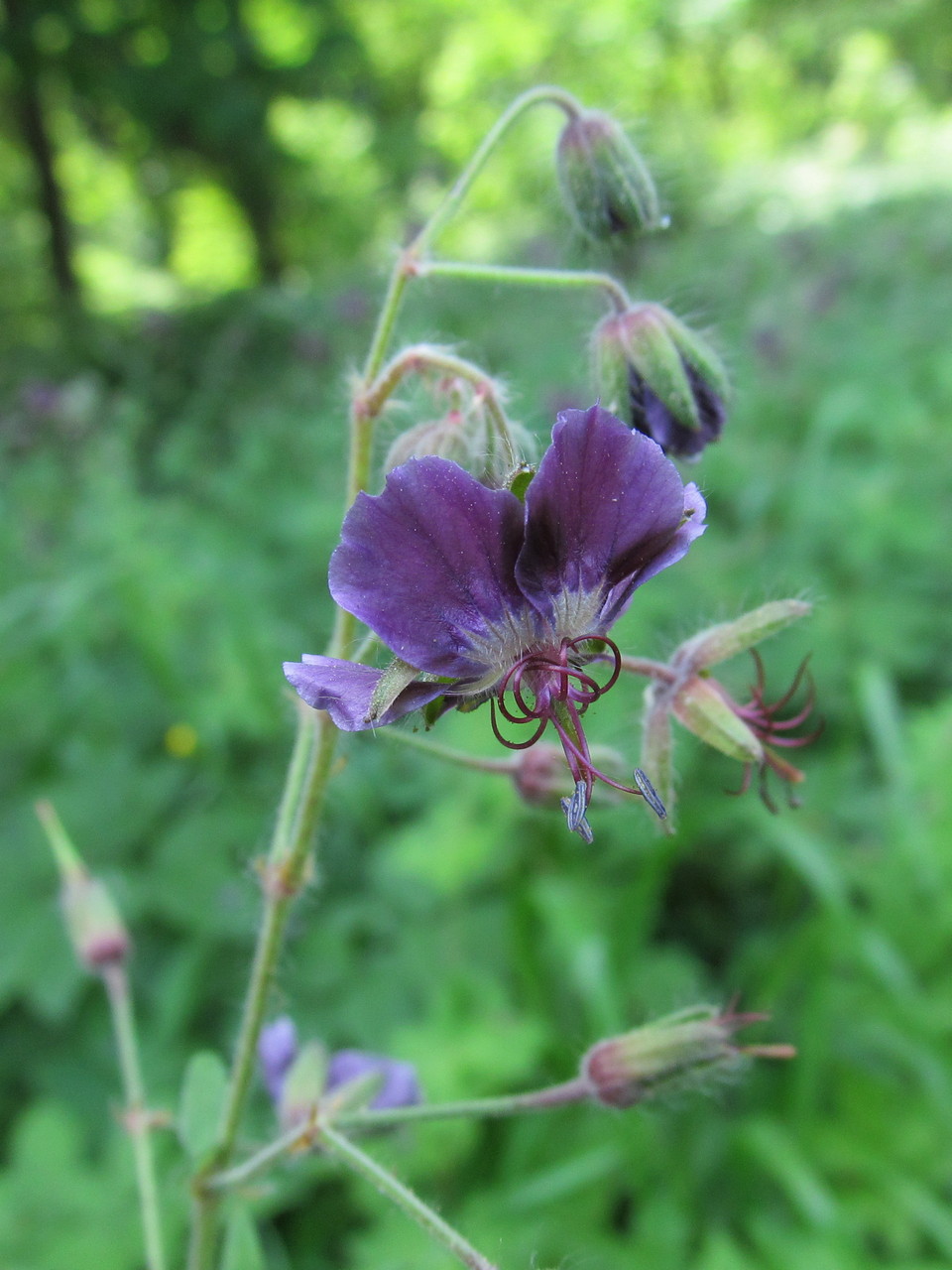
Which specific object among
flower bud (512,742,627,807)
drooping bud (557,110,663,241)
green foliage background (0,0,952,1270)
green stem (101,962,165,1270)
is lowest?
green foliage background (0,0,952,1270)

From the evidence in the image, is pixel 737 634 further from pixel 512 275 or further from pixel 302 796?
pixel 302 796

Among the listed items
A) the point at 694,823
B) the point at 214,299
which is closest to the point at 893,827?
the point at 694,823

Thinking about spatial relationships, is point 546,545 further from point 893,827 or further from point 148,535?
point 148,535

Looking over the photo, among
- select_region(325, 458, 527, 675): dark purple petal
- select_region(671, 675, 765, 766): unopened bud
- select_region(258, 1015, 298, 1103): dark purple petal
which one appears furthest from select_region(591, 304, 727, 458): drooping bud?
select_region(258, 1015, 298, 1103): dark purple petal

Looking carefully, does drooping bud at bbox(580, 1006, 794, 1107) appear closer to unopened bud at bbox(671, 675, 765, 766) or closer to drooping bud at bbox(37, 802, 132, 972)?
unopened bud at bbox(671, 675, 765, 766)

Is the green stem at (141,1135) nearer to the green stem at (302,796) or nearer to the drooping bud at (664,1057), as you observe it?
the green stem at (302,796)
